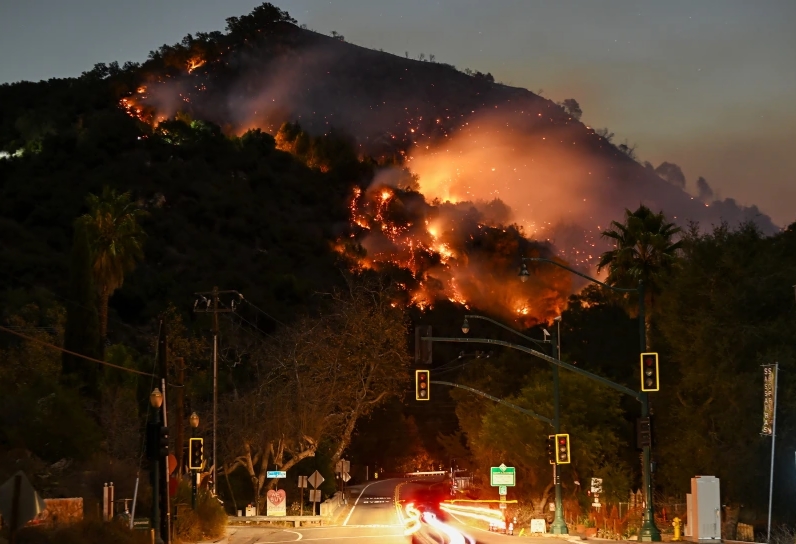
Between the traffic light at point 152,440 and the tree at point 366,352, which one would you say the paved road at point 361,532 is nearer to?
the tree at point 366,352

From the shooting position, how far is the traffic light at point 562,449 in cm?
4584

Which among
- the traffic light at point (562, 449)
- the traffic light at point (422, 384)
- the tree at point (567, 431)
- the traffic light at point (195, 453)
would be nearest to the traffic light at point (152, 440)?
the traffic light at point (195, 453)

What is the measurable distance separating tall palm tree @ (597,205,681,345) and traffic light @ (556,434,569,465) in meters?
8.69

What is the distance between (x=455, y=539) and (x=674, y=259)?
2127 cm

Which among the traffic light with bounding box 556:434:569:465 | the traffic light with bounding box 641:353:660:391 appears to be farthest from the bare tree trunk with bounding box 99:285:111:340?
the traffic light with bounding box 641:353:660:391

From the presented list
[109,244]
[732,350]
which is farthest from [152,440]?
[109,244]

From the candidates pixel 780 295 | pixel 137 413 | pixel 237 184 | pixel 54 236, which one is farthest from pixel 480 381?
pixel 237 184

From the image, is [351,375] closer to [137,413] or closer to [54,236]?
[137,413]

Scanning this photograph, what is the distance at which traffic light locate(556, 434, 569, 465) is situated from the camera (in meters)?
45.8

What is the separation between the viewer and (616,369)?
8575cm

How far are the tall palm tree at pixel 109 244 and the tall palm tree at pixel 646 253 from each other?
30.5m

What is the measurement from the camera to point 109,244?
206 feet

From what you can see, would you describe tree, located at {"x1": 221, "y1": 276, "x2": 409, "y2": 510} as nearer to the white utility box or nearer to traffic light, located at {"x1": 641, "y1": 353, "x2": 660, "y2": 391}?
the white utility box

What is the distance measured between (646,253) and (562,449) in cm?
1049
